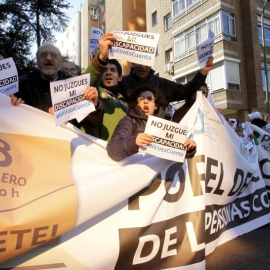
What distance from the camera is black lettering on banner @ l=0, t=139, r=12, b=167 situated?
1895 millimetres

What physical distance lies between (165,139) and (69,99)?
26.7 inches

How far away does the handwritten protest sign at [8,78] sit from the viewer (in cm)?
254

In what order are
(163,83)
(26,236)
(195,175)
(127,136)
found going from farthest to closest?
(163,83) < (195,175) < (127,136) < (26,236)

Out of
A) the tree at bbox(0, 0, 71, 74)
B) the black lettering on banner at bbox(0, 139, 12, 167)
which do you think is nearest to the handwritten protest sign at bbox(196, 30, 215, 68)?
the black lettering on banner at bbox(0, 139, 12, 167)

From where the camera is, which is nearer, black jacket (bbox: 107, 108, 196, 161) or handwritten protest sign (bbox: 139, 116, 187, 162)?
handwritten protest sign (bbox: 139, 116, 187, 162)

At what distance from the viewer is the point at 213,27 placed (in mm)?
19594

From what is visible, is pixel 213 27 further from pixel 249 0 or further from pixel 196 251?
pixel 196 251

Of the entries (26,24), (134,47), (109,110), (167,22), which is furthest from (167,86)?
(167,22)

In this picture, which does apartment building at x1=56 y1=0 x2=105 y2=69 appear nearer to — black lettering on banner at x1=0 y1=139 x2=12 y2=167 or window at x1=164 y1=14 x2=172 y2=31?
window at x1=164 y1=14 x2=172 y2=31

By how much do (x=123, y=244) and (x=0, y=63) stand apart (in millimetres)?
1650

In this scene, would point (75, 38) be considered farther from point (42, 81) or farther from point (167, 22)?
point (42, 81)

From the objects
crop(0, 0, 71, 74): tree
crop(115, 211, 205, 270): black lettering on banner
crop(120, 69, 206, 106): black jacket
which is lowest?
crop(115, 211, 205, 270): black lettering on banner

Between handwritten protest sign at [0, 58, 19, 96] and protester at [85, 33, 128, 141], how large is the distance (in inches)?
22.5

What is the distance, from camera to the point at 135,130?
8.46 feet
